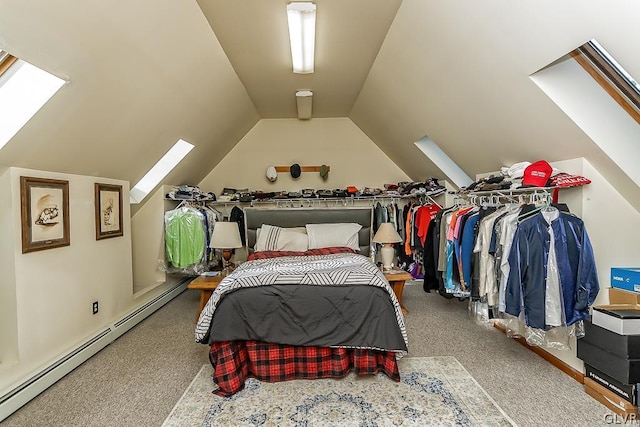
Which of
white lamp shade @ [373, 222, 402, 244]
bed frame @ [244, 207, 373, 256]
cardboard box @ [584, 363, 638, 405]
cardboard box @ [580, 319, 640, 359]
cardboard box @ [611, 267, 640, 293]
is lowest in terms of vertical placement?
cardboard box @ [584, 363, 638, 405]

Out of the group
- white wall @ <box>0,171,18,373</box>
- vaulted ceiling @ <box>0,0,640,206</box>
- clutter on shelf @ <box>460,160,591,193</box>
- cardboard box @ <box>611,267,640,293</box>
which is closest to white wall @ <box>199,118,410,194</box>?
vaulted ceiling @ <box>0,0,640,206</box>

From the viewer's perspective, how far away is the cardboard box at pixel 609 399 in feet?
6.43

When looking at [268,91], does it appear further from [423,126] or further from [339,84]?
[423,126]

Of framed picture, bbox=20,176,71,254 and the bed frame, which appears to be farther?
the bed frame

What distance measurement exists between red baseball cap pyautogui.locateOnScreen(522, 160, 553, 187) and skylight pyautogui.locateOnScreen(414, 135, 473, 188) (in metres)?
1.83

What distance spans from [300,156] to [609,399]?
4.55m

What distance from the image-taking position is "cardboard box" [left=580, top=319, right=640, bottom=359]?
1965 mm

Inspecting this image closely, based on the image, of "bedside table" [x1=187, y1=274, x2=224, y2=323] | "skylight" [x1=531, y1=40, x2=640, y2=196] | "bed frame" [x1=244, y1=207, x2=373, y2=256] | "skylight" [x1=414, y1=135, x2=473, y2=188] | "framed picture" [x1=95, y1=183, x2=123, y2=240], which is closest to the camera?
"skylight" [x1=531, y1=40, x2=640, y2=196]

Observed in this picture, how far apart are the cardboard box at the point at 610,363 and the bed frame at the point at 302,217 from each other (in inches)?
113

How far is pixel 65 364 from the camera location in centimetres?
255

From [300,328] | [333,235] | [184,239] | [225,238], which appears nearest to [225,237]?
[225,238]

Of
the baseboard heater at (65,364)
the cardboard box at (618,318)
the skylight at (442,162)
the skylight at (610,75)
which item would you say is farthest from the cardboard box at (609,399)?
the baseboard heater at (65,364)

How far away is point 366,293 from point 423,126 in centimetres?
211

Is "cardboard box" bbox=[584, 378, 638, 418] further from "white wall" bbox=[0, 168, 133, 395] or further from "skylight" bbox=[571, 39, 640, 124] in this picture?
"white wall" bbox=[0, 168, 133, 395]
